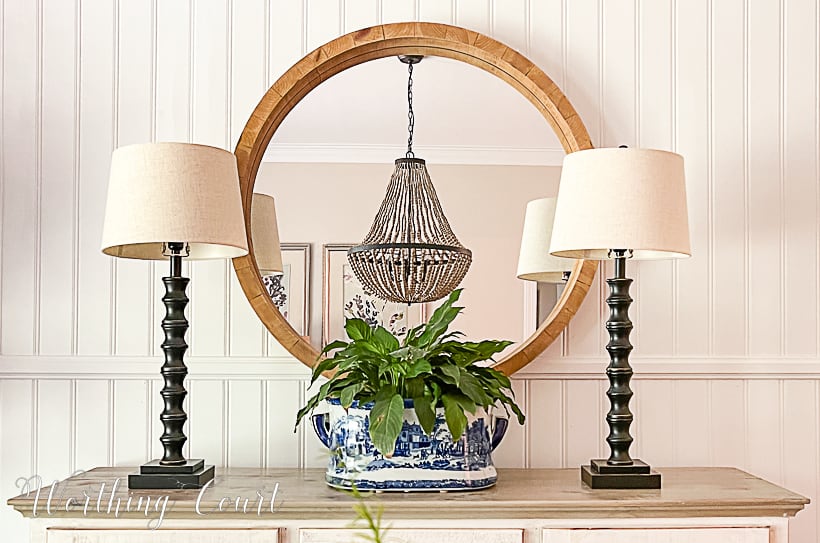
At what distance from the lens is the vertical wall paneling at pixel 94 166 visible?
2.22 meters

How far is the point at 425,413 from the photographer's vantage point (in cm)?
176

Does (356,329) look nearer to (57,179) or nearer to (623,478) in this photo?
(623,478)

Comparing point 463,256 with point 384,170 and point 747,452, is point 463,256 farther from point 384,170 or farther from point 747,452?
point 747,452

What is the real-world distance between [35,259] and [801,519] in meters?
1.97

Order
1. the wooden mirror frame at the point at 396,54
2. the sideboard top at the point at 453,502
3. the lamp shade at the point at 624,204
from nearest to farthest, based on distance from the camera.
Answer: the sideboard top at the point at 453,502 → the lamp shade at the point at 624,204 → the wooden mirror frame at the point at 396,54

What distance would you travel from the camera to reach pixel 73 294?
7.30 feet

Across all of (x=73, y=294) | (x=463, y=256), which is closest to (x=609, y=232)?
(x=463, y=256)

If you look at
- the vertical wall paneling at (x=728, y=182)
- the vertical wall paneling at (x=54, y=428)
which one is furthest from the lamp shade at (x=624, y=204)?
the vertical wall paneling at (x=54, y=428)

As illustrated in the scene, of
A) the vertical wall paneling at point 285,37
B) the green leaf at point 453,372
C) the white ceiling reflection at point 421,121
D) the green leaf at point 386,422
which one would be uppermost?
the vertical wall paneling at point 285,37

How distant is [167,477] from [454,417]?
1.94 feet

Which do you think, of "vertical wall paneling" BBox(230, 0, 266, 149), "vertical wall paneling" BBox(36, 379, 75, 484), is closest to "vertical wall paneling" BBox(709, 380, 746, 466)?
"vertical wall paneling" BBox(230, 0, 266, 149)

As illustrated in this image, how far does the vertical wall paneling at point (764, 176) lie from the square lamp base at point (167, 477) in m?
1.34

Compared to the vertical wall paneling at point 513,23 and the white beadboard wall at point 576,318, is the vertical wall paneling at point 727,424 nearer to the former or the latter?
the white beadboard wall at point 576,318

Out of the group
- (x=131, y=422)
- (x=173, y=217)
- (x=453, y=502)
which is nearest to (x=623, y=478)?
(x=453, y=502)
